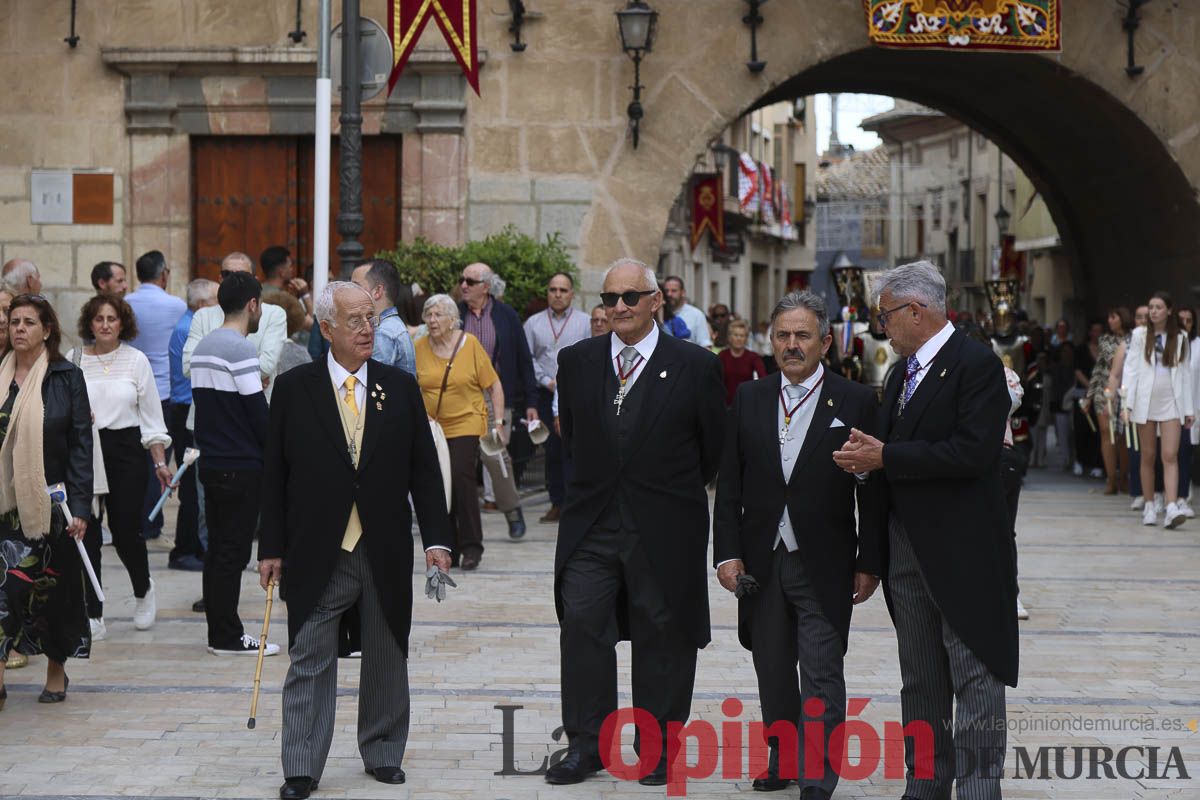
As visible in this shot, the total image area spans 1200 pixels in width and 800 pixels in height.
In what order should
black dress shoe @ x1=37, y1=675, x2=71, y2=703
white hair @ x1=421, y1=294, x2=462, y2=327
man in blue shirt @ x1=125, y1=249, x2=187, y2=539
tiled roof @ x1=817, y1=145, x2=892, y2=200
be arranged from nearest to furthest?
1. black dress shoe @ x1=37, y1=675, x2=71, y2=703
2. white hair @ x1=421, y1=294, x2=462, y2=327
3. man in blue shirt @ x1=125, y1=249, x2=187, y2=539
4. tiled roof @ x1=817, y1=145, x2=892, y2=200

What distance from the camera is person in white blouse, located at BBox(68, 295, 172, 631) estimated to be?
9477 mm

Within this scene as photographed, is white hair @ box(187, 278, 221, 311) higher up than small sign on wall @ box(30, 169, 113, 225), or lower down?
lower down

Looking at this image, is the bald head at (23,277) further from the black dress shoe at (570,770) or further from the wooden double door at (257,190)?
the black dress shoe at (570,770)

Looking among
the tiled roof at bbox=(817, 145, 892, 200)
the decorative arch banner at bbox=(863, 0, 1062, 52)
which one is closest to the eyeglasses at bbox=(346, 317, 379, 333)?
the decorative arch banner at bbox=(863, 0, 1062, 52)

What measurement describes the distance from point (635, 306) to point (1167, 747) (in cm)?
263

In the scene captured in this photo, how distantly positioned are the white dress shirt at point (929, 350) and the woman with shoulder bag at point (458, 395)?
584 centimetres

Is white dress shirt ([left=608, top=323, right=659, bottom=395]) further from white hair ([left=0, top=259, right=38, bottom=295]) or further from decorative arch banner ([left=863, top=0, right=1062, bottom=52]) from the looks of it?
decorative arch banner ([left=863, top=0, right=1062, bottom=52])

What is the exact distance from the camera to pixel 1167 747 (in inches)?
280

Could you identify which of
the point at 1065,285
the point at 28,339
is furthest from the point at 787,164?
the point at 28,339

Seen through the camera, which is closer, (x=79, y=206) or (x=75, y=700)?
(x=75, y=700)

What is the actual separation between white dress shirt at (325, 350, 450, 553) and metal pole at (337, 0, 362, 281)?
545 centimetres

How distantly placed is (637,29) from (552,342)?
3.34m

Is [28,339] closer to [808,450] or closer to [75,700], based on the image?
[75,700]

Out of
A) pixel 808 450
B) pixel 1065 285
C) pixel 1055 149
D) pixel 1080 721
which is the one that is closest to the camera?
pixel 808 450
